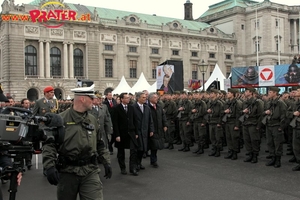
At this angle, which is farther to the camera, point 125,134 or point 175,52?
point 175,52

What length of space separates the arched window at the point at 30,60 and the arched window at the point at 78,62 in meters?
6.00

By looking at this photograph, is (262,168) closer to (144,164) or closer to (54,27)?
(144,164)

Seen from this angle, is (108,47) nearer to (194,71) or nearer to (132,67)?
(132,67)

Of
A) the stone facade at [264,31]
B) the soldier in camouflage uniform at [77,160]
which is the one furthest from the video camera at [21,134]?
the stone facade at [264,31]

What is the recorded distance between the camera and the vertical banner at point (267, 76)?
22.1m

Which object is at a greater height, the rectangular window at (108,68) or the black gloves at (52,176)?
the rectangular window at (108,68)

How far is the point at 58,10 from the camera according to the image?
5006 cm

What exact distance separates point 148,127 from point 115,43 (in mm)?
47184

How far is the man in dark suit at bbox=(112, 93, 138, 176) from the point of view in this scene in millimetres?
9477

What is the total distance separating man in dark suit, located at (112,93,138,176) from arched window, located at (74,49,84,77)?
148ft

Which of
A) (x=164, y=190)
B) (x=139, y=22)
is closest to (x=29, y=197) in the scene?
(x=164, y=190)

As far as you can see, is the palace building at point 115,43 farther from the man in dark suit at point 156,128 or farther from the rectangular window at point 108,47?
the man in dark suit at point 156,128

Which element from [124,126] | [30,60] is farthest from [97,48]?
[124,126]

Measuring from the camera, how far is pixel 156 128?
1087 centimetres
